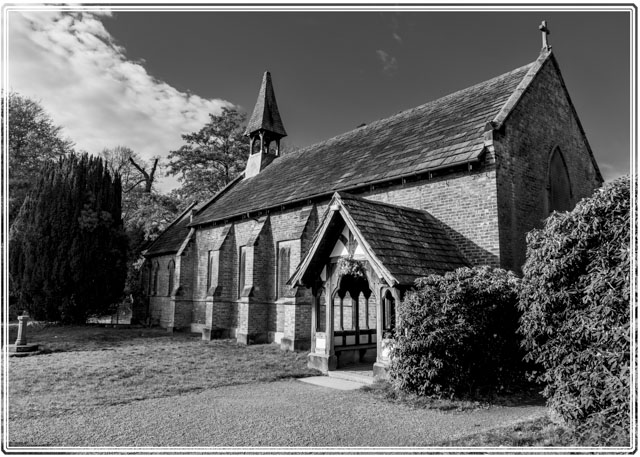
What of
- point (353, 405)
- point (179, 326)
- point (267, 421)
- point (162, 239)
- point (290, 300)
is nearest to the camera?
point (267, 421)

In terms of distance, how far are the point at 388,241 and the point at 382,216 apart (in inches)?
39.7

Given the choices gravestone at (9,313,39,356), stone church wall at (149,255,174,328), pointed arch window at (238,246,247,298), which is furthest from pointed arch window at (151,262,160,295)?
gravestone at (9,313,39,356)

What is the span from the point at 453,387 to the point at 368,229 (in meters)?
3.81

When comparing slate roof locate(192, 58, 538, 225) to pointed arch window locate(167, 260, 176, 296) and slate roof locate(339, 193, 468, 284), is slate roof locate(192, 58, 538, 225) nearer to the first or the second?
slate roof locate(339, 193, 468, 284)

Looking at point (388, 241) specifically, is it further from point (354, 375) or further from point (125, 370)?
point (125, 370)

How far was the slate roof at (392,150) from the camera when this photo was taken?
45.0 feet

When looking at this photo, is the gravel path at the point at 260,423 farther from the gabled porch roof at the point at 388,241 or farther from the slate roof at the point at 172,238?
the slate roof at the point at 172,238

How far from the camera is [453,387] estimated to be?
8.51 metres

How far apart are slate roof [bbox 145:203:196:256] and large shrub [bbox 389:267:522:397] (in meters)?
20.4

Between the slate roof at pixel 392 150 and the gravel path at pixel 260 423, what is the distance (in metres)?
7.21

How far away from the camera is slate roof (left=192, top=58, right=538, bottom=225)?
1371 centimetres

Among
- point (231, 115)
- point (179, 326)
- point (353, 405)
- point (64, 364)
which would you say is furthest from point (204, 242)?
point (231, 115)

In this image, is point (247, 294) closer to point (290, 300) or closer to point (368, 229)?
point (290, 300)

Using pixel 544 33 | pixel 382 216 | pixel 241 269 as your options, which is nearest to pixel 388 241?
pixel 382 216
